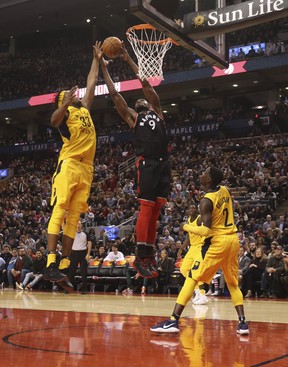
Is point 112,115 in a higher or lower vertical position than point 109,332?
higher

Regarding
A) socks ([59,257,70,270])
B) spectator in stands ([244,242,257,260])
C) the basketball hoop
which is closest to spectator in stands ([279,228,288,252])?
spectator in stands ([244,242,257,260])

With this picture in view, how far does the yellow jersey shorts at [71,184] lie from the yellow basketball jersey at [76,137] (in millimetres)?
71

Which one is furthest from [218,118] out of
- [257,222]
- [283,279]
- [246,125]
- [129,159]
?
[283,279]

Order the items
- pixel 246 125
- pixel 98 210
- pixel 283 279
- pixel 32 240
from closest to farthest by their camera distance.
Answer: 1. pixel 283 279
2. pixel 32 240
3. pixel 98 210
4. pixel 246 125

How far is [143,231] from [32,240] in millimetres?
13296

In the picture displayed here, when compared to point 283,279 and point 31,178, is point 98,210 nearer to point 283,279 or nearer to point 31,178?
point 31,178

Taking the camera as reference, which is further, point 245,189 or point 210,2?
point 245,189

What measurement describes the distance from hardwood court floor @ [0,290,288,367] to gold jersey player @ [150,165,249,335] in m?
0.37

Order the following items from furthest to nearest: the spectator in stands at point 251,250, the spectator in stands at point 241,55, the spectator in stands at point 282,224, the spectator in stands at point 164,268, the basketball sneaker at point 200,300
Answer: the spectator in stands at point 241,55 < the spectator in stands at point 282,224 < the spectator in stands at point 164,268 < the spectator in stands at point 251,250 < the basketball sneaker at point 200,300

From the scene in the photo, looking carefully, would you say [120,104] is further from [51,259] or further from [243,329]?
[243,329]

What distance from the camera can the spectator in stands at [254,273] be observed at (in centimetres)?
1177

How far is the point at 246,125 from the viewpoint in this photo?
83.5ft

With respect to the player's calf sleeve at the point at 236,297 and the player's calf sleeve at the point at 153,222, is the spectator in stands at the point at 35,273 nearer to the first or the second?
the player's calf sleeve at the point at 153,222

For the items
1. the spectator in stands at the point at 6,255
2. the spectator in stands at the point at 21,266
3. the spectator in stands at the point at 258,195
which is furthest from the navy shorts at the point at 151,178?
the spectator in stands at the point at 258,195
